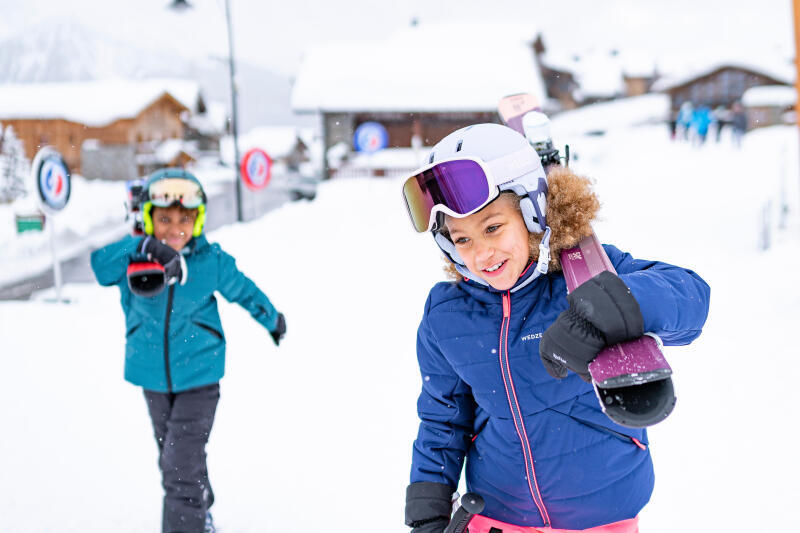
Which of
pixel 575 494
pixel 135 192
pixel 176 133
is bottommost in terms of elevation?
pixel 575 494

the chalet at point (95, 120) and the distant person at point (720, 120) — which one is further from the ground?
the distant person at point (720, 120)

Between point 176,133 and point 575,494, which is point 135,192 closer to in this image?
point 575,494

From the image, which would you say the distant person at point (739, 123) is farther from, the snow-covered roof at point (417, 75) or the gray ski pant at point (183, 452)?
the gray ski pant at point (183, 452)

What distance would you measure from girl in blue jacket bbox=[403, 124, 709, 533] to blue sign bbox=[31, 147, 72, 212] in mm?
7049

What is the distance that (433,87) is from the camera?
25016 mm

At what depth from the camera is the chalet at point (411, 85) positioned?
80.3ft

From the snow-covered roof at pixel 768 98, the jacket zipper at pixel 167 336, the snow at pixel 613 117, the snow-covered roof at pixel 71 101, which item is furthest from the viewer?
the snow at pixel 613 117

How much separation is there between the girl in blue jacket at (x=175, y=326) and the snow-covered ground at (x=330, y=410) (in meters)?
0.70

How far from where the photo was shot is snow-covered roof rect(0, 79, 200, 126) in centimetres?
866

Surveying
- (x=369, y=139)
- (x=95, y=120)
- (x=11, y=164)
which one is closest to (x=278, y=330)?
(x=11, y=164)

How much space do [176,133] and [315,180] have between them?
7774mm

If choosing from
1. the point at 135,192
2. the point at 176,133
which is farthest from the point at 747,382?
the point at 176,133

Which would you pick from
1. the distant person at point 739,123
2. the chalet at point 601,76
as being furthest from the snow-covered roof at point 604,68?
the distant person at point 739,123

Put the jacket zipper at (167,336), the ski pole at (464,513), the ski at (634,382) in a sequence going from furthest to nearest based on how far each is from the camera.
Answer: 1. the jacket zipper at (167,336)
2. the ski pole at (464,513)
3. the ski at (634,382)
